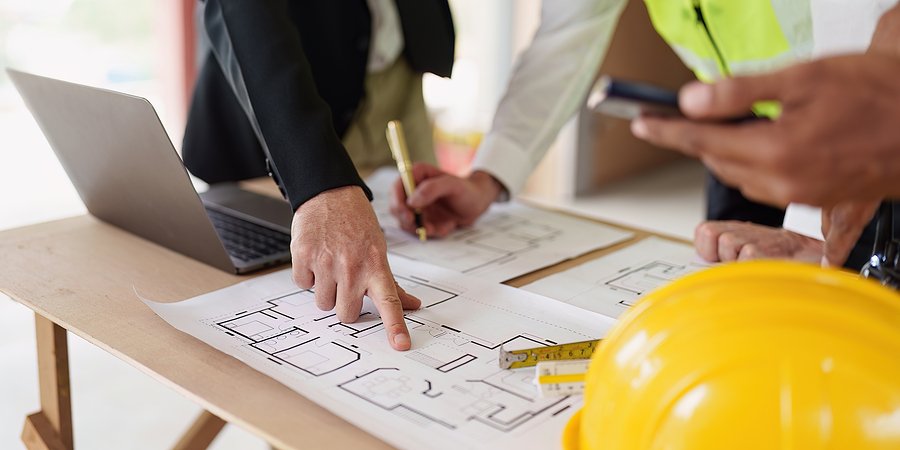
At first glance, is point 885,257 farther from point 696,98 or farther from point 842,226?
point 696,98

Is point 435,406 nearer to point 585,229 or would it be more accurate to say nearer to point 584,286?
point 584,286

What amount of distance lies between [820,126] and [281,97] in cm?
63

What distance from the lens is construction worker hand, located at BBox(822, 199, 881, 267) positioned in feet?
1.98

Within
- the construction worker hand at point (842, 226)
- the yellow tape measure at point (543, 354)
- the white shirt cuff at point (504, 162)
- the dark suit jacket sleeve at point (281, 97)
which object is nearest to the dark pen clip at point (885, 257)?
the construction worker hand at point (842, 226)

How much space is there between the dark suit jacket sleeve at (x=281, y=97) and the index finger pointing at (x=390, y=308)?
143mm

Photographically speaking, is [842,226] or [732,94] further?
[842,226]

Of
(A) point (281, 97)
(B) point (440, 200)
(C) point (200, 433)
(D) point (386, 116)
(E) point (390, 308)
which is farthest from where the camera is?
(D) point (386, 116)

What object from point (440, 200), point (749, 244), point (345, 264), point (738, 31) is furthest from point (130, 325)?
point (738, 31)

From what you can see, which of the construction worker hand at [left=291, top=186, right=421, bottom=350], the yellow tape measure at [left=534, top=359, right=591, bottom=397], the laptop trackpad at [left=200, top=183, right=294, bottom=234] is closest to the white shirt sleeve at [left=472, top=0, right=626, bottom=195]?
the laptop trackpad at [left=200, top=183, right=294, bottom=234]

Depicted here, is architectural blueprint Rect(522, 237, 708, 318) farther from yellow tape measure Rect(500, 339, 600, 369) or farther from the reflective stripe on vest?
the reflective stripe on vest

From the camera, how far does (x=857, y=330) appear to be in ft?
1.31

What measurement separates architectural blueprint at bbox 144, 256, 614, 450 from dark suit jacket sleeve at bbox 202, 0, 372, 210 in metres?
0.14

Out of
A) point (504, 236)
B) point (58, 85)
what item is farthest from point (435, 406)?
point (58, 85)

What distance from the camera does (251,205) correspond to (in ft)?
3.77
